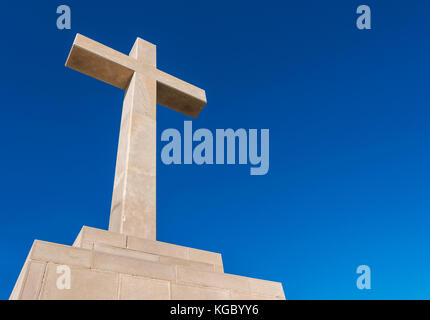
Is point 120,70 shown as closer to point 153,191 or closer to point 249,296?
point 153,191

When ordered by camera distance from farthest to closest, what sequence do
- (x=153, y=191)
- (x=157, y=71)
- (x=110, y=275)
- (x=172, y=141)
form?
(x=157, y=71) → (x=172, y=141) → (x=153, y=191) → (x=110, y=275)

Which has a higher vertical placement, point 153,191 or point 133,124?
point 133,124

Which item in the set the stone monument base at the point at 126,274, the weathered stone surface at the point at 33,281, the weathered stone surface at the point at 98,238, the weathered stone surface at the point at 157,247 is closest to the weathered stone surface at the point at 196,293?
the stone monument base at the point at 126,274

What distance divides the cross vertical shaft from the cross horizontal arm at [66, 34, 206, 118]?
25 centimetres

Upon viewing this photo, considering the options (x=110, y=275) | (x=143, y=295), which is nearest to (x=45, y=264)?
(x=110, y=275)

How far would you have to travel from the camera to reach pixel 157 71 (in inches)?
355

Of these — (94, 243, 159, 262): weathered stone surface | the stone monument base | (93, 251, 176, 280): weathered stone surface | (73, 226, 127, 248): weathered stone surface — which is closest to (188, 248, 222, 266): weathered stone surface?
the stone monument base

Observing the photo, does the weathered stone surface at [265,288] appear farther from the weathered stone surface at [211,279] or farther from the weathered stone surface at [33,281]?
the weathered stone surface at [33,281]

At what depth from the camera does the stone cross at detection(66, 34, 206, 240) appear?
6211mm

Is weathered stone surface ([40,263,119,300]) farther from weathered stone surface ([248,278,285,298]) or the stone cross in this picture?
weathered stone surface ([248,278,285,298])

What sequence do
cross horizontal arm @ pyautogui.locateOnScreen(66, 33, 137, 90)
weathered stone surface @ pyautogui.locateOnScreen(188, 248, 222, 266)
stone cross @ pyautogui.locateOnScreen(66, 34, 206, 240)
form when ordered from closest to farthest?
weathered stone surface @ pyautogui.locateOnScreen(188, 248, 222, 266)
stone cross @ pyautogui.locateOnScreen(66, 34, 206, 240)
cross horizontal arm @ pyautogui.locateOnScreen(66, 33, 137, 90)

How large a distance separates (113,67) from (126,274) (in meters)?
5.52

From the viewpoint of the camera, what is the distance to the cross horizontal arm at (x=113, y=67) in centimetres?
843
